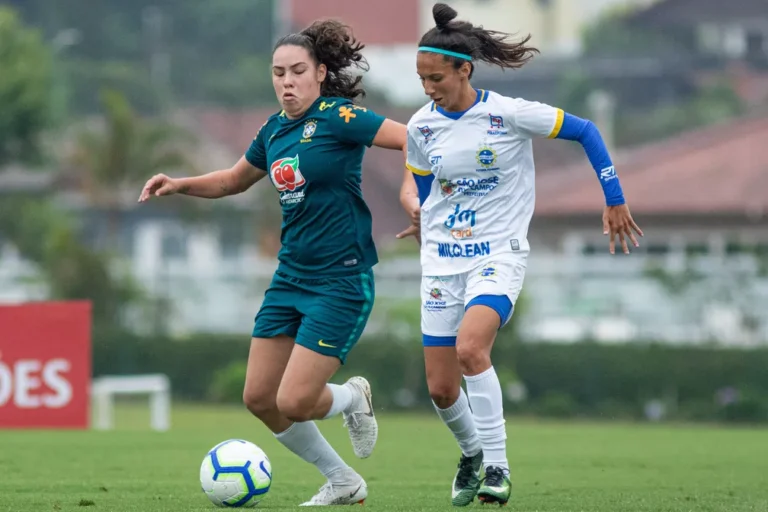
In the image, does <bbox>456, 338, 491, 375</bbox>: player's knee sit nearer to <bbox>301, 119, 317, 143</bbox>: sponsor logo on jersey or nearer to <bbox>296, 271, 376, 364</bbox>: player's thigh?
<bbox>296, 271, 376, 364</bbox>: player's thigh

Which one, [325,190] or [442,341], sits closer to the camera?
[325,190]

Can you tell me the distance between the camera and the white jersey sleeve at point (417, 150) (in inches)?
299

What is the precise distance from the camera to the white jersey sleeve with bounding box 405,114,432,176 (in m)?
7.59

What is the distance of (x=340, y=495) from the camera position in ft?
25.0

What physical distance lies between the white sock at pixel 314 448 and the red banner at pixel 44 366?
9.15 metres

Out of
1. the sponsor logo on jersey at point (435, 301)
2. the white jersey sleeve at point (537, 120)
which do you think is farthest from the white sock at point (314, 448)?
the white jersey sleeve at point (537, 120)

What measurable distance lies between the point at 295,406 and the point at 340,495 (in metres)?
0.64

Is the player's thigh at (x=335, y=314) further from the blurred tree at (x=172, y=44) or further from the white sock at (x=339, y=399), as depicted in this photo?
the blurred tree at (x=172, y=44)

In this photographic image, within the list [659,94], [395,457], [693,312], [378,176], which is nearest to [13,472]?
[395,457]

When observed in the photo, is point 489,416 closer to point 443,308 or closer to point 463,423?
point 463,423

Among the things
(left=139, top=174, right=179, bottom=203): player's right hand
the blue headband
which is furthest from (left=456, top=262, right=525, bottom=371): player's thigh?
(left=139, top=174, right=179, bottom=203): player's right hand

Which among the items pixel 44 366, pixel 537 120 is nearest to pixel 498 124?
pixel 537 120

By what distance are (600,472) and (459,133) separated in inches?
153

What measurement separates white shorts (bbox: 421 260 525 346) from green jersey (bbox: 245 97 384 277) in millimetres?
368
